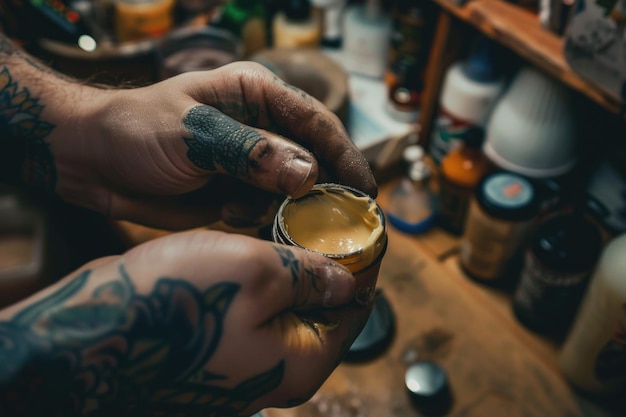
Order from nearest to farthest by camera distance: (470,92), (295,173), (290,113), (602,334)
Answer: (295,173), (290,113), (602,334), (470,92)

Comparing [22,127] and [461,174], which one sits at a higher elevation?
[22,127]

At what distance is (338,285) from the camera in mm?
586

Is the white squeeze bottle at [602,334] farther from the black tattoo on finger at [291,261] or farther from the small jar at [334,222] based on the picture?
the black tattoo on finger at [291,261]

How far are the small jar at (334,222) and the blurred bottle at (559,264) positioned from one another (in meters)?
0.37

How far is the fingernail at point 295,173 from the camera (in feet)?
2.10

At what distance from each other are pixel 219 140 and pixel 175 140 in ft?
0.27

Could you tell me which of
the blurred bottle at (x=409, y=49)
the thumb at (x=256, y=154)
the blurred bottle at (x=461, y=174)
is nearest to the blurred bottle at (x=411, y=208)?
the blurred bottle at (x=461, y=174)

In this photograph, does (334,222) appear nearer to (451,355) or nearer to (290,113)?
(290,113)

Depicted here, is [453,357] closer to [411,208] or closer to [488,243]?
[488,243]

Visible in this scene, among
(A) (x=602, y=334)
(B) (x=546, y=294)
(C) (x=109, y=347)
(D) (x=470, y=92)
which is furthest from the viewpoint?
(D) (x=470, y=92)

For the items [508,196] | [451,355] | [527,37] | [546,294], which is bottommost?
[451,355]

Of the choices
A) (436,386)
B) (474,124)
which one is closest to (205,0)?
(474,124)

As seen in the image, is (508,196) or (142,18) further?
(142,18)

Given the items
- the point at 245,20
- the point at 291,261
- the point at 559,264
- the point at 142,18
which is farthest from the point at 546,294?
the point at 142,18
